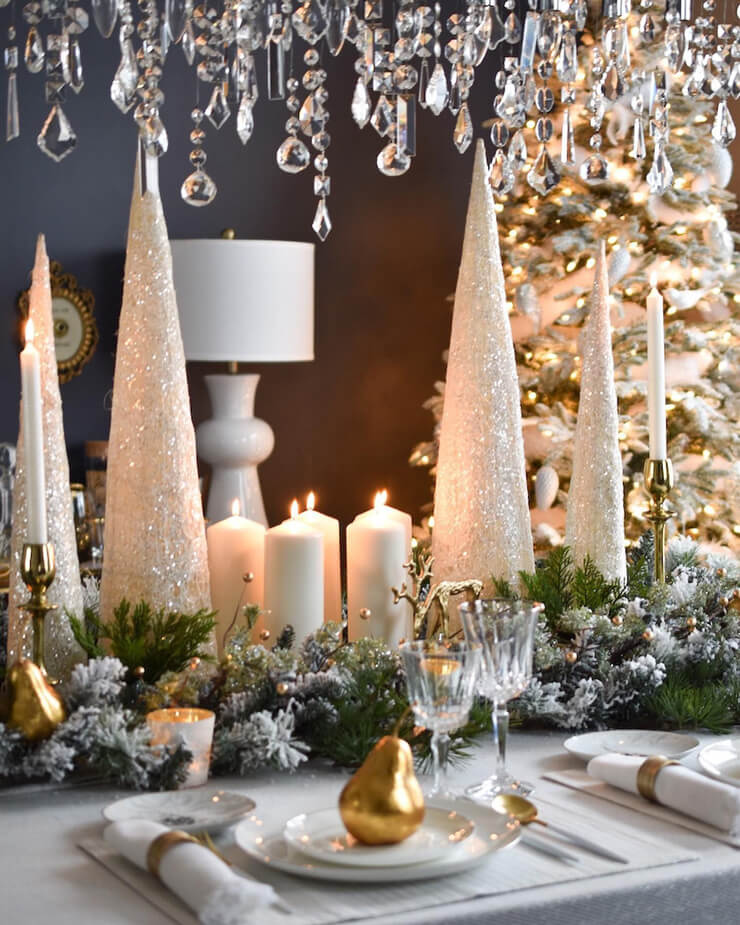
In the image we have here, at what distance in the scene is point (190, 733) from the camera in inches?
57.1

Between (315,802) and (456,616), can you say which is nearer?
(315,802)

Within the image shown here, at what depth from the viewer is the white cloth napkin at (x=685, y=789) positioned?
1.32 metres

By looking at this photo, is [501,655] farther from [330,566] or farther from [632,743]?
[330,566]

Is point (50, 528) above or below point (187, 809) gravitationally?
above

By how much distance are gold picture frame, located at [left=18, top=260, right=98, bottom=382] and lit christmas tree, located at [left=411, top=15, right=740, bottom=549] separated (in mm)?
1353

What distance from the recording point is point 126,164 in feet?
14.5

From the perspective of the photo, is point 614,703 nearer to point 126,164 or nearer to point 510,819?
point 510,819

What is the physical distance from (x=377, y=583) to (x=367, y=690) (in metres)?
0.27

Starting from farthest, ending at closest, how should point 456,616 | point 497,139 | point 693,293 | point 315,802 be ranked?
point 693,293, point 497,139, point 456,616, point 315,802

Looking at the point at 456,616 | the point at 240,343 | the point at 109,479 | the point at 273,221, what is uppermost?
the point at 273,221

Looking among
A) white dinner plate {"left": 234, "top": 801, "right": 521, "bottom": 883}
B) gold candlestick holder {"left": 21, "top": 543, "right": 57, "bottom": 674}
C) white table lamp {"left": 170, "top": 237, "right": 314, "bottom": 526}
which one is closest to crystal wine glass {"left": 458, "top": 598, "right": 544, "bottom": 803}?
white dinner plate {"left": 234, "top": 801, "right": 521, "bottom": 883}

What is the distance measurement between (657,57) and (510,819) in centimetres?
348

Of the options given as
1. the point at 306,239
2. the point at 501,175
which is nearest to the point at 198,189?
the point at 501,175

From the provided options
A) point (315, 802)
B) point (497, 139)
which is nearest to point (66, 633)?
point (315, 802)
